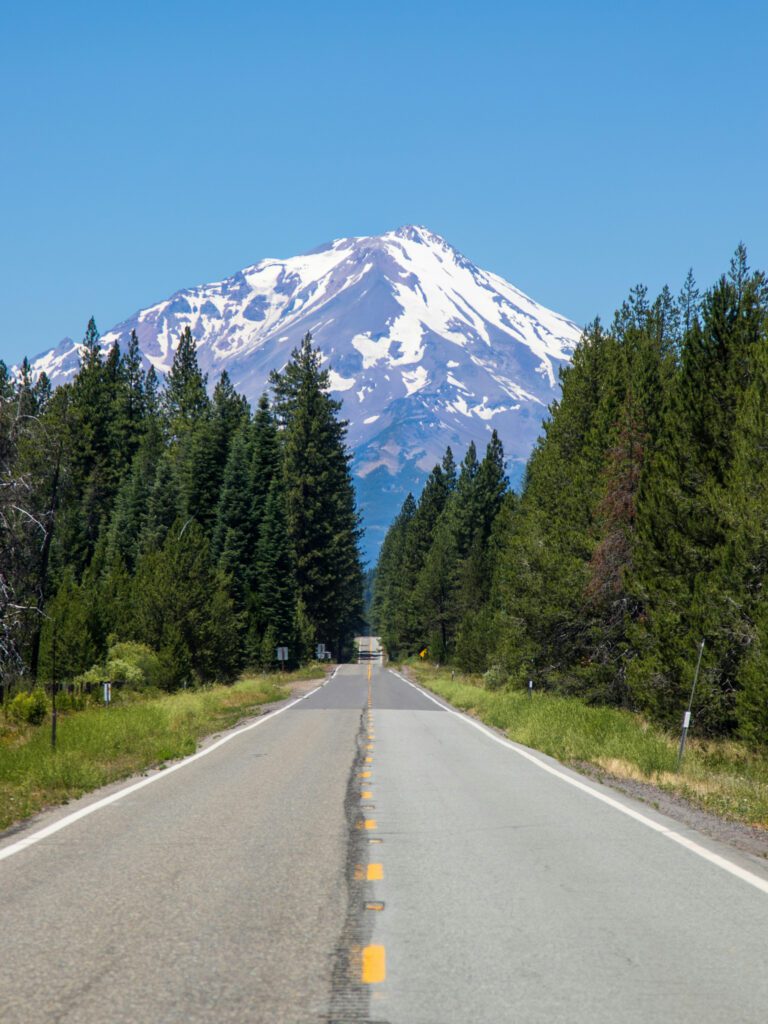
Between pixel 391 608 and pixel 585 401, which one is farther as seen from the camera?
pixel 391 608

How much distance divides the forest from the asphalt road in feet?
30.8

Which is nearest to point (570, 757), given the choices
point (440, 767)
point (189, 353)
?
point (440, 767)

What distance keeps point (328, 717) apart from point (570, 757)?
13.7 m

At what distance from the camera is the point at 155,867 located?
844cm

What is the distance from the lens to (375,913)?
702cm

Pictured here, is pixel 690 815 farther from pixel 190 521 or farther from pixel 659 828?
pixel 190 521

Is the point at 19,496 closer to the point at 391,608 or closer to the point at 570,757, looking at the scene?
the point at 570,757

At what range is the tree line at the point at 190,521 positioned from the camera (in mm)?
49688

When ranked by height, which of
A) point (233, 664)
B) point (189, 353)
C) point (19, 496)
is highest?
point (189, 353)

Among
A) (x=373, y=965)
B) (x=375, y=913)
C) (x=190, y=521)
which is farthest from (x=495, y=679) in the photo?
(x=373, y=965)

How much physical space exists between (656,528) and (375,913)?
64.7 ft

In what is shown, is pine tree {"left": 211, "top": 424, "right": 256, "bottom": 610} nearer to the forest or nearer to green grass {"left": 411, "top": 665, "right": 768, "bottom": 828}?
the forest

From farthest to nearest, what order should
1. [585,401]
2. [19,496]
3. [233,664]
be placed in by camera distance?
[233,664] → [585,401] → [19,496]

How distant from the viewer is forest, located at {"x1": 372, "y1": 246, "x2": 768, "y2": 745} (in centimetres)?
2183
